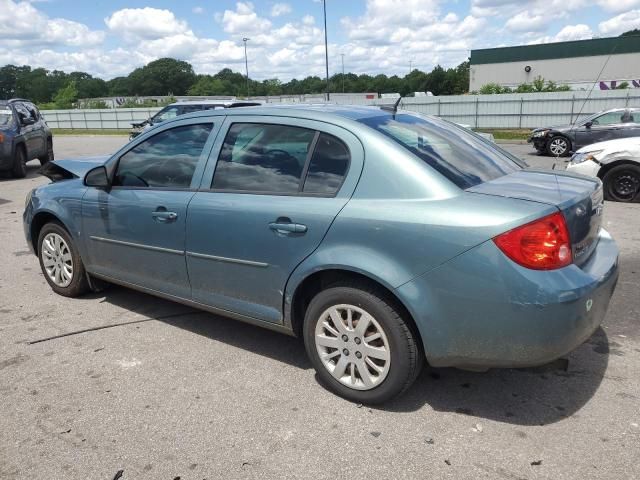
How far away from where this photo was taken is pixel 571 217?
280 centimetres

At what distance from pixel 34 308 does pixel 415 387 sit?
3400 millimetres

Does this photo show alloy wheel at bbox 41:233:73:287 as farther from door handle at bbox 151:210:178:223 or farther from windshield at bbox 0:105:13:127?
windshield at bbox 0:105:13:127

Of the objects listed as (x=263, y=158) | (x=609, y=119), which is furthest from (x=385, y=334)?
(x=609, y=119)

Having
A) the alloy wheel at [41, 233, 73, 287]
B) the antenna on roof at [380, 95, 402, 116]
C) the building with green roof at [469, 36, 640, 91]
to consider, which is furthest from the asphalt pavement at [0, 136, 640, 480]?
the building with green roof at [469, 36, 640, 91]

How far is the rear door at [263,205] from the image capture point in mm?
3131

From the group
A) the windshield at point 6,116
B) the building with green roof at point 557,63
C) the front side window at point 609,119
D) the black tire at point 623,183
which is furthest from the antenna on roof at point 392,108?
the building with green roof at point 557,63

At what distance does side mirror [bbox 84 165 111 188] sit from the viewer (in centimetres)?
426

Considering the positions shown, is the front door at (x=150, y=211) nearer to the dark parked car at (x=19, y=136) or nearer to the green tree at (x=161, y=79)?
the dark parked car at (x=19, y=136)

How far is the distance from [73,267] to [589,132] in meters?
14.7

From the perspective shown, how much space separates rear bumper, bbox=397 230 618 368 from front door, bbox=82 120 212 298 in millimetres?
1777

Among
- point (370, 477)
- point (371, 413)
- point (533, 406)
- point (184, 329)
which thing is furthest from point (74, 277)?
point (533, 406)

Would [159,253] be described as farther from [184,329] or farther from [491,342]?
[491,342]

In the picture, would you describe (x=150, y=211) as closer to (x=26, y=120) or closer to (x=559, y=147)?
(x=26, y=120)

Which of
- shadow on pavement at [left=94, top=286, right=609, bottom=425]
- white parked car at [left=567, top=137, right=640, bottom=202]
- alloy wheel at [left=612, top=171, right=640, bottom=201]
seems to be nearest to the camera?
shadow on pavement at [left=94, top=286, right=609, bottom=425]
